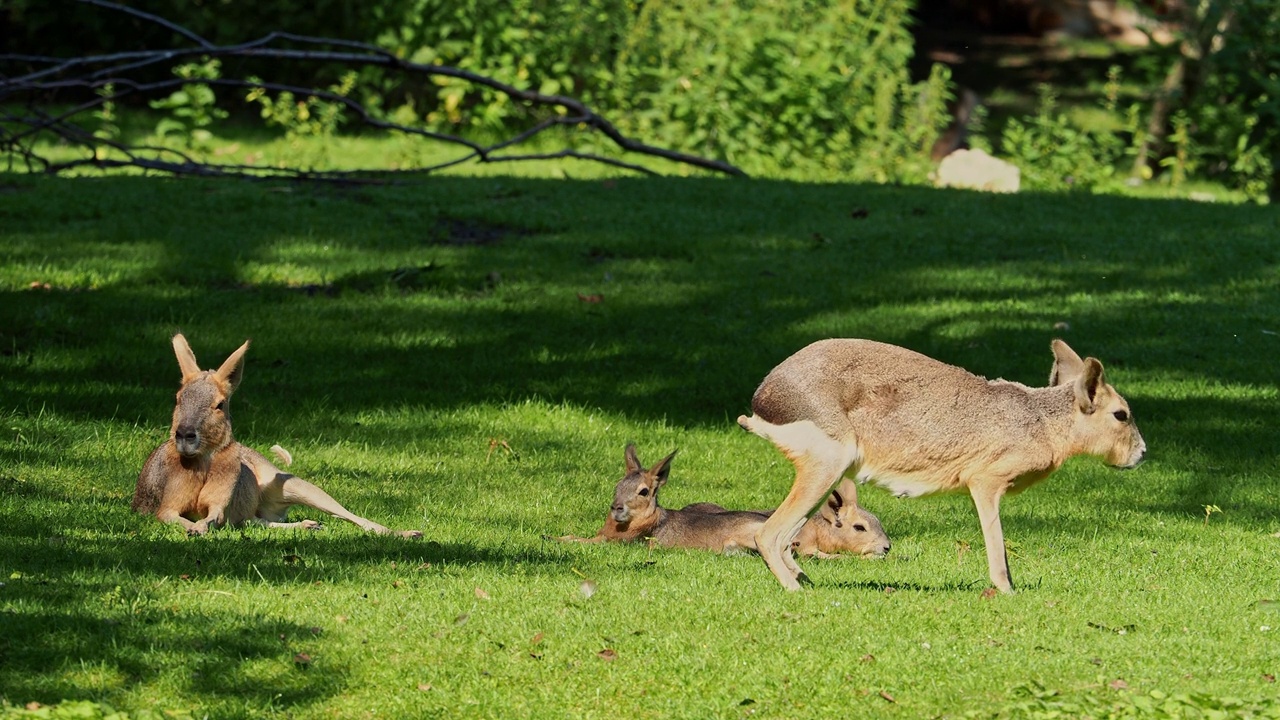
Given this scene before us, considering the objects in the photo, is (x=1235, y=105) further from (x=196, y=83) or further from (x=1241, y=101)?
(x=196, y=83)

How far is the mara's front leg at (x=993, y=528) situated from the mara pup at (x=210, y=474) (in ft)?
8.85

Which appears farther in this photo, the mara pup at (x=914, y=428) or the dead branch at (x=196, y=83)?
the dead branch at (x=196, y=83)

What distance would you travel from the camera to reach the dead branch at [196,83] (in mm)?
11289

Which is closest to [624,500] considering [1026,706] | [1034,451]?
[1034,451]

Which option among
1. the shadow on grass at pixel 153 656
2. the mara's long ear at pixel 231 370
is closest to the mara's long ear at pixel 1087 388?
the shadow on grass at pixel 153 656

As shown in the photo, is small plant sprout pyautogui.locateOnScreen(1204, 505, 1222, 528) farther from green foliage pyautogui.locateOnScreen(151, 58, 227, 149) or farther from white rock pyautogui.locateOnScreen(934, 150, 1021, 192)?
green foliage pyautogui.locateOnScreen(151, 58, 227, 149)

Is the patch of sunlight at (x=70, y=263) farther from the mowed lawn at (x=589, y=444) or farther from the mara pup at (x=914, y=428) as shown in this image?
the mara pup at (x=914, y=428)

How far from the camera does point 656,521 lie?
835 centimetres

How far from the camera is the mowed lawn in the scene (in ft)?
18.2

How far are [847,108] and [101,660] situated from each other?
15.5 m

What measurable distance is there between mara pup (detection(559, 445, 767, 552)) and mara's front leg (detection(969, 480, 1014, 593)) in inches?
64.7

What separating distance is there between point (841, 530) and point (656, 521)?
0.96 metres

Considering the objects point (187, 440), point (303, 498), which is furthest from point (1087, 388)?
point (187, 440)

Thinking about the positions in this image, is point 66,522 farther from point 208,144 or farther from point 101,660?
point 208,144
